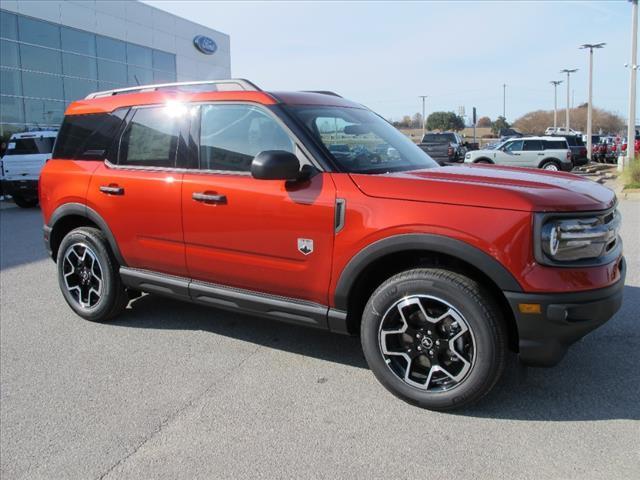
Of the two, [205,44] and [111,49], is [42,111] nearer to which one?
[111,49]

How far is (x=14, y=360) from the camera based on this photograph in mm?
4062

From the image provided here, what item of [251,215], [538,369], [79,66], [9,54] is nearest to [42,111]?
[9,54]

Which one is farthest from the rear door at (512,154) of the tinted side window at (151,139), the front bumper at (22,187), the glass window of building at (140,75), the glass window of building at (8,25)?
the glass window of building at (8,25)

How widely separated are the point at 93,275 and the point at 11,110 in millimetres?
24734

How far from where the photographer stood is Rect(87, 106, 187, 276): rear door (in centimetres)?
406

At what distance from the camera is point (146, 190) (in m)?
4.16

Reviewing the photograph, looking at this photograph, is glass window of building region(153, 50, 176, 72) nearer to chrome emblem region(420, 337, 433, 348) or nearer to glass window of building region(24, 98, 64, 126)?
glass window of building region(24, 98, 64, 126)

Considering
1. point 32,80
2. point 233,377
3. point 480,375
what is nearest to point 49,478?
point 233,377

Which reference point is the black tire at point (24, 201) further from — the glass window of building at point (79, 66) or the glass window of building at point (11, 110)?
the glass window of building at point (79, 66)

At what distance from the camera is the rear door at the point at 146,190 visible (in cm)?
406

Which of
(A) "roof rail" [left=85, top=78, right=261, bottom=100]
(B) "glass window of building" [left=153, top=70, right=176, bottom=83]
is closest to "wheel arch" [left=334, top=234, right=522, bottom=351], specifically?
(A) "roof rail" [left=85, top=78, right=261, bottom=100]

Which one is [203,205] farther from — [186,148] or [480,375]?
[480,375]

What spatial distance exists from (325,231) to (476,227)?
2.95 ft

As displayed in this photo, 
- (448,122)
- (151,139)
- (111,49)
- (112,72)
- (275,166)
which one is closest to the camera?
(275,166)
